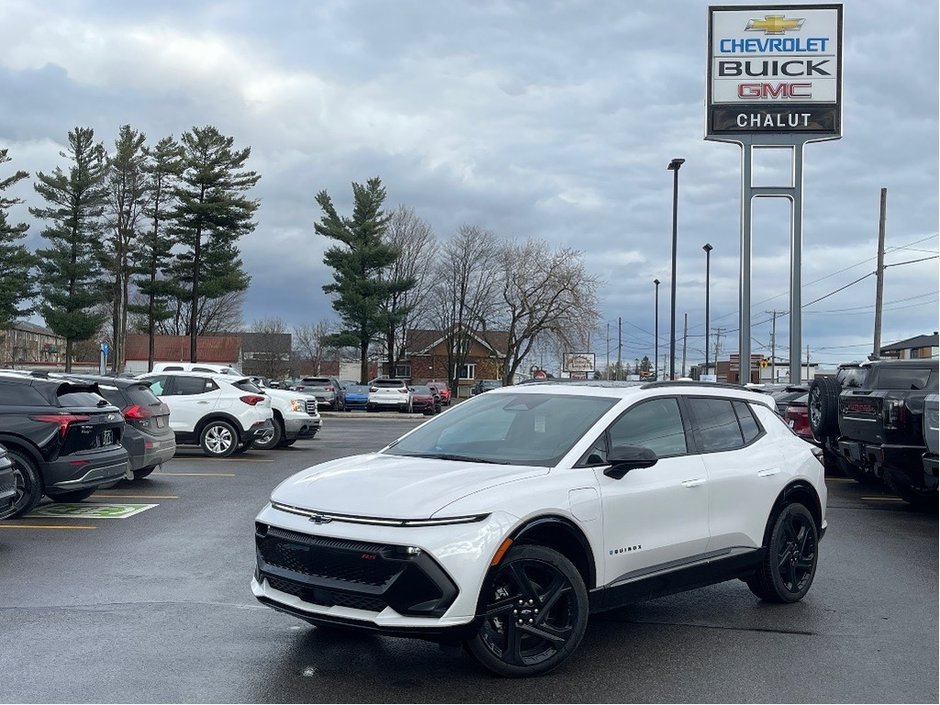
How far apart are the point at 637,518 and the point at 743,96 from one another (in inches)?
947

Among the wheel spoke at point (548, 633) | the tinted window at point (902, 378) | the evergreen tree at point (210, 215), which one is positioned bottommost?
the wheel spoke at point (548, 633)

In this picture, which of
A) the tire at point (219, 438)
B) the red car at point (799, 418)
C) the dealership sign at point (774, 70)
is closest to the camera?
the red car at point (799, 418)

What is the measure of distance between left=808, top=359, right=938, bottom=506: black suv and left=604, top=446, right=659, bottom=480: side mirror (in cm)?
651

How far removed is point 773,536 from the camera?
719cm

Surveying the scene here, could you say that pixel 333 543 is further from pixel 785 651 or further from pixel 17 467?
pixel 17 467

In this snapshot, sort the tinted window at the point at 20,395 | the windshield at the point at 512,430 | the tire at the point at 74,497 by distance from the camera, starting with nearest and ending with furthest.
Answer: the windshield at the point at 512,430 → the tinted window at the point at 20,395 → the tire at the point at 74,497

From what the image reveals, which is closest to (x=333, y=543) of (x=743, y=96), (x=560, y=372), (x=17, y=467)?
(x=17, y=467)

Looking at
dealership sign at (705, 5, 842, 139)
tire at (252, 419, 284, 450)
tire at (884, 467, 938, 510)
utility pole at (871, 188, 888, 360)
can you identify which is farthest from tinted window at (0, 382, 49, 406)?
utility pole at (871, 188, 888, 360)

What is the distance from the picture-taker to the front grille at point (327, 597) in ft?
16.7

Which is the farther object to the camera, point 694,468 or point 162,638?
point 694,468

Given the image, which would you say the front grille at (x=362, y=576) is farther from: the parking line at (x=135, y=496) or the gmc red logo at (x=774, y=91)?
the gmc red logo at (x=774, y=91)

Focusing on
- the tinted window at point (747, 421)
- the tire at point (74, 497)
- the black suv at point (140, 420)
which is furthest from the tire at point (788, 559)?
the black suv at point (140, 420)

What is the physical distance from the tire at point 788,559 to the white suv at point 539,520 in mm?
15

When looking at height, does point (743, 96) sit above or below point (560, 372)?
above
